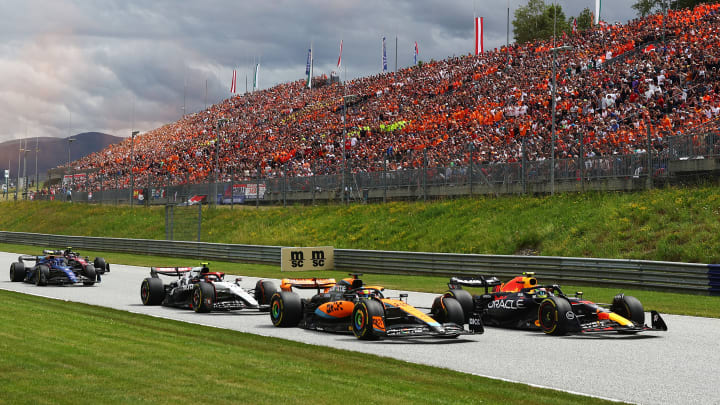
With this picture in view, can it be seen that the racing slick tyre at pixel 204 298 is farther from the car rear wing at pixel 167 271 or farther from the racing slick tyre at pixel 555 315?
the racing slick tyre at pixel 555 315

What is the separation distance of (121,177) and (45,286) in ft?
129

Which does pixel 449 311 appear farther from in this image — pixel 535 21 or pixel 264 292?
pixel 535 21

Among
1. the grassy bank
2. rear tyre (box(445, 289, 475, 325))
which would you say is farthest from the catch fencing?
rear tyre (box(445, 289, 475, 325))

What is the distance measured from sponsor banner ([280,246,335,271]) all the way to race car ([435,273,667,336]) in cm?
1335

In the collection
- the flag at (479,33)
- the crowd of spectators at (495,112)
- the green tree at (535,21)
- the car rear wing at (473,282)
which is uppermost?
the green tree at (535,21)

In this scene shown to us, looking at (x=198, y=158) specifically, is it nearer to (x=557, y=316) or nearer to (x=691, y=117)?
(x=691, y=117)

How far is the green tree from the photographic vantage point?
310 ft

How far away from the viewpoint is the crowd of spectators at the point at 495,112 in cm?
3294

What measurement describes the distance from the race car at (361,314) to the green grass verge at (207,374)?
48.1 inches

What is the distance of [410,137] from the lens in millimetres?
44375

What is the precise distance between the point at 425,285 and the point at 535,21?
7870cm

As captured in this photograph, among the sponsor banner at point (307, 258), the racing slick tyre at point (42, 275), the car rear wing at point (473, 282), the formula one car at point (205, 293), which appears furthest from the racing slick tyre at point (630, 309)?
the racing slick tyre at point (42, 275)

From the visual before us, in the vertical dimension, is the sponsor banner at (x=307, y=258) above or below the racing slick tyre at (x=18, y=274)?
above

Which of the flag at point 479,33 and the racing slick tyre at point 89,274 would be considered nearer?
the racing slick tyre at point 89,274
